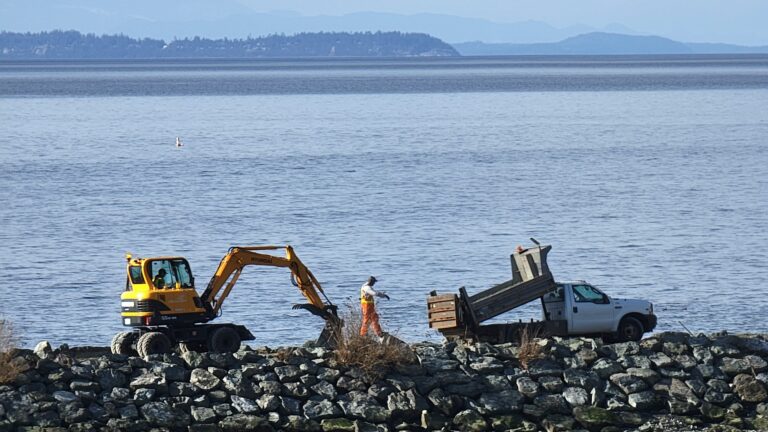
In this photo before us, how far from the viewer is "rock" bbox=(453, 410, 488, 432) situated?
26.6 metres

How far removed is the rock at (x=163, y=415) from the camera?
25.7 m

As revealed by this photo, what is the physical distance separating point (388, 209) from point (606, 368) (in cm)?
4182

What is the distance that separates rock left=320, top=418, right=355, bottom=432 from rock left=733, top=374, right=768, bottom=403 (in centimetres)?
749

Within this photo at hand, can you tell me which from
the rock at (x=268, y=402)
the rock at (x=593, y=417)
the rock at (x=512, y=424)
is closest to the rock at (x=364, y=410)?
the rock at (x=268, y=402)

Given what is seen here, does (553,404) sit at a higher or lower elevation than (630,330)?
lower

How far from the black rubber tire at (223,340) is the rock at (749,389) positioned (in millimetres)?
9649

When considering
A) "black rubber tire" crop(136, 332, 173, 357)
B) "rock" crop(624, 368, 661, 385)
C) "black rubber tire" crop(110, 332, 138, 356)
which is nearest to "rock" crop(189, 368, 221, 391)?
"black rubber tire" crop(136, 332, 173, 357)

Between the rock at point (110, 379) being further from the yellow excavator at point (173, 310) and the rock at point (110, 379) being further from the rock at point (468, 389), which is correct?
the rock at point (468, 389)

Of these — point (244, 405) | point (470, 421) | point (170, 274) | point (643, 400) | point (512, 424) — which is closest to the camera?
point (244, 405)

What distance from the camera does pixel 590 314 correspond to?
31.0 m

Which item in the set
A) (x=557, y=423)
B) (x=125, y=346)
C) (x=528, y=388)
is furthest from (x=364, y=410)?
(x=125, y=346)

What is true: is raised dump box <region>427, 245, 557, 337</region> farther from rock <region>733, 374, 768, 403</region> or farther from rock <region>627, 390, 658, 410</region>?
rock <region>733, 374, 768, 403</region>

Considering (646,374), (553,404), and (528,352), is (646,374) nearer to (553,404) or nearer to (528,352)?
(553,404)

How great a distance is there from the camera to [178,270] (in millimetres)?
29578
